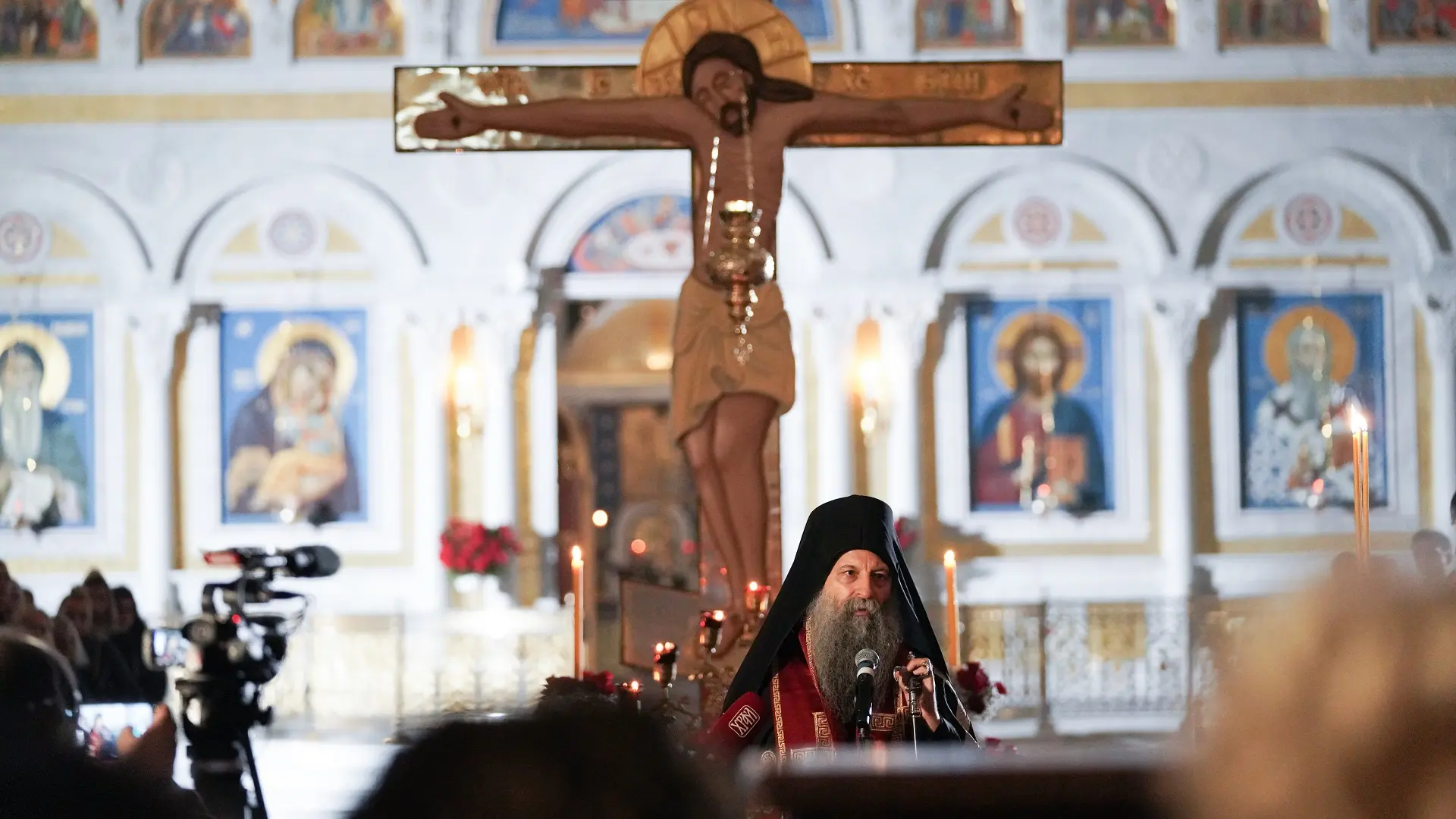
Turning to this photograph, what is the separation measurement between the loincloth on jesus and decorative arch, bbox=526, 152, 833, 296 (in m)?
8.31

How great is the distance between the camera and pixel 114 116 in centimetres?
1455

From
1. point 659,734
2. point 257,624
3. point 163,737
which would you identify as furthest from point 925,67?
point 659,734

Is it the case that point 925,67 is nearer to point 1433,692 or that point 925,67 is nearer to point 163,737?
point 163,737

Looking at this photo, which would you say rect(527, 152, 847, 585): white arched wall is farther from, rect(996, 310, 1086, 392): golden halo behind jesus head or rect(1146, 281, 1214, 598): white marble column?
rect(1146, 281, 1214, 598): white marble column

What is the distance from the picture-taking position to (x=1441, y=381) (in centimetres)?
1480

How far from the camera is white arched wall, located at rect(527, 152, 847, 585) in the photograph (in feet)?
47.8

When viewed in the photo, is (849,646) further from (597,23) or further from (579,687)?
(597,23)

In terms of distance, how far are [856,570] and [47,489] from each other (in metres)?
11.5

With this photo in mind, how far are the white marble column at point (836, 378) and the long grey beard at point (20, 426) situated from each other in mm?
6375

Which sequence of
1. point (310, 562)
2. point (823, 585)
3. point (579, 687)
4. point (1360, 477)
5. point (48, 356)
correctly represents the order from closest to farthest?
1. point (579, 687)
2. point (1360, 477)
3. point (823, 585)
4. point (310, 562)
5. point (48, 356)

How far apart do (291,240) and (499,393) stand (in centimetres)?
212

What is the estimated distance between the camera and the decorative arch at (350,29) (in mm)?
14609

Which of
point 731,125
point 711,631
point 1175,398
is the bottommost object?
point 711,631

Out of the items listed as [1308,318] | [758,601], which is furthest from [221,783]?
[1308,318]
